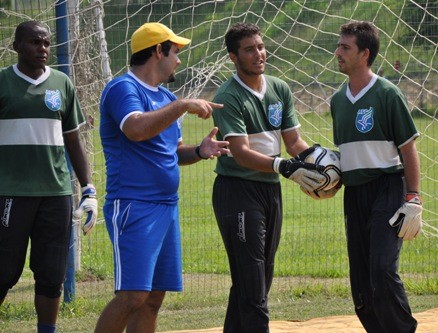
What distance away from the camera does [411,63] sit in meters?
9.62

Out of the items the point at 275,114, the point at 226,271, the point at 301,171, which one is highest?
the point at 275,114

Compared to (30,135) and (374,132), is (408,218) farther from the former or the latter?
(30,135)

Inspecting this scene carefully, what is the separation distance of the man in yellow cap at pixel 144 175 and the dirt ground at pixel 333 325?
6.19 ft

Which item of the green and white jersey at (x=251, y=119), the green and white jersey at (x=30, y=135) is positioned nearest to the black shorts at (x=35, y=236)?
the green and white jersey at (x=30, y=135)

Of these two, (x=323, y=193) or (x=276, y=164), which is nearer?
(x=276, y=164)

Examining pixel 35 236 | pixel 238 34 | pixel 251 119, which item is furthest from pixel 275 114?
pixel 35 236

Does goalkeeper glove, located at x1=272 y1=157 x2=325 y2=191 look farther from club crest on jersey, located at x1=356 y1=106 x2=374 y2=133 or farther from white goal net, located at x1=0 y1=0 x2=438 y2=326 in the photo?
white goal net, located at x1=0 y1=0 x2=438 y2=326

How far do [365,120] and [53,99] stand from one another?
6.31 feet

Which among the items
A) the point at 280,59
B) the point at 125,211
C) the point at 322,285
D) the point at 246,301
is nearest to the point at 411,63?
the point at 280,59

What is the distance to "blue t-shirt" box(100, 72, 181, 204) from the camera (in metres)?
5.59

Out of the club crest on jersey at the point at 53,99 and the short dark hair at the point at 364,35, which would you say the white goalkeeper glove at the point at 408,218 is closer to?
Result: the short dark hair at the point at 364,35

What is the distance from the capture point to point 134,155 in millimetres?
5609

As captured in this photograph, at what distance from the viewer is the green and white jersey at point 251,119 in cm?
626

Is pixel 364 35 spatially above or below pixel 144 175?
above
